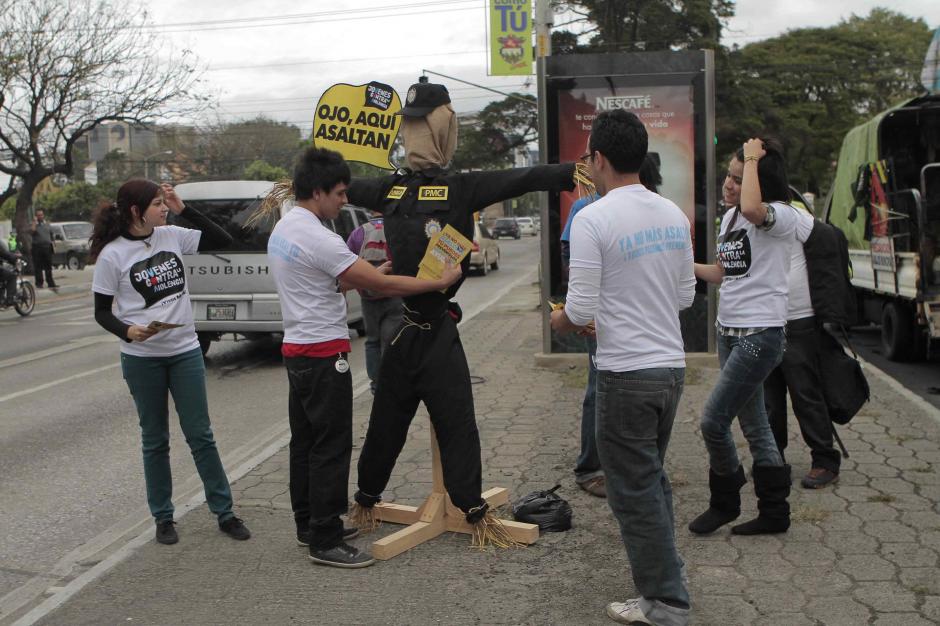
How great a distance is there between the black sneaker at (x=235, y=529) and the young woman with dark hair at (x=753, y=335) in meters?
2.20

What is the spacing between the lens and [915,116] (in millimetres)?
10867

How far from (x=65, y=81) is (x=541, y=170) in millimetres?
27183

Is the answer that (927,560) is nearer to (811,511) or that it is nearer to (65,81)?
(811,511)

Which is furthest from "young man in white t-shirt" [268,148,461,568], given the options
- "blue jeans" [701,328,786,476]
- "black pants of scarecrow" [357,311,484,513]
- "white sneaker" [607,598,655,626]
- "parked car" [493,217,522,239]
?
"parked car" [493,217,522,239]

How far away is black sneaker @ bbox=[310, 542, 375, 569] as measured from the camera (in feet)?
14.4

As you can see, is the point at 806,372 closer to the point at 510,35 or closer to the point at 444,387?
the point at 444,387

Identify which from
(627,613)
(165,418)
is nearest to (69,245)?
(165,418)

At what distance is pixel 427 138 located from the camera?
15.2 feet

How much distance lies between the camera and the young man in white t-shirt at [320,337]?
4352mm

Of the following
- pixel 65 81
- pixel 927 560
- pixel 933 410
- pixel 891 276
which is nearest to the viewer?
pixel 927 560

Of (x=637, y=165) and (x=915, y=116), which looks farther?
(x=915, y=116)

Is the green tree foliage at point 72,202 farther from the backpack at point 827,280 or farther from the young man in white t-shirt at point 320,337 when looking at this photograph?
the backpack at point 827,280

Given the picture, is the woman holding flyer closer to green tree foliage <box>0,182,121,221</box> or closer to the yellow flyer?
the yellow flyer

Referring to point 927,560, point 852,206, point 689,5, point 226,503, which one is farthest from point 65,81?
point 927,560
